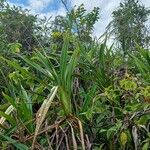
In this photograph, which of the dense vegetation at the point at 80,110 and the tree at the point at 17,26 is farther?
the tree at the point at 17,26

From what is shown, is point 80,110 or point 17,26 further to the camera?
point 17,26

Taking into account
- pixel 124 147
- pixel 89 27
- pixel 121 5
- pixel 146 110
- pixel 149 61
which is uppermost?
pixel 121 5

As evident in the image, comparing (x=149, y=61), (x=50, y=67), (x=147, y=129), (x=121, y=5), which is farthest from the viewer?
(x=121, y=5)

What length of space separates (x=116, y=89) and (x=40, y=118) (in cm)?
50

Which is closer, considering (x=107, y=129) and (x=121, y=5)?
(x=107, y=129)

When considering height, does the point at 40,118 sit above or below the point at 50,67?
below

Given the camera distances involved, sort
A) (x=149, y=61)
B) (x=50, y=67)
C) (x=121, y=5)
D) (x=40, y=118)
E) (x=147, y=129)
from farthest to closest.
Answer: (x=121, y=5) → (x=149, y=61) → (x=50, y=67) → (x=147, y=129) → (x=40, y=118)

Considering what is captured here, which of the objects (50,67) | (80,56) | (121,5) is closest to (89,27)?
(80,56)

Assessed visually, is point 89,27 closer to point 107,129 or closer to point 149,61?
point 149,61

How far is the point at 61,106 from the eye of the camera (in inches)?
101

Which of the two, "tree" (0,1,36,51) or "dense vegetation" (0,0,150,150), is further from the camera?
"tree" (0,1,36,51)

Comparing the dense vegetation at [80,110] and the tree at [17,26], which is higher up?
the tree at [17,26]

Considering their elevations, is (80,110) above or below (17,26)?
below

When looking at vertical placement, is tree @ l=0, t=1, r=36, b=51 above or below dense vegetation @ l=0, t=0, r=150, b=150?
above
